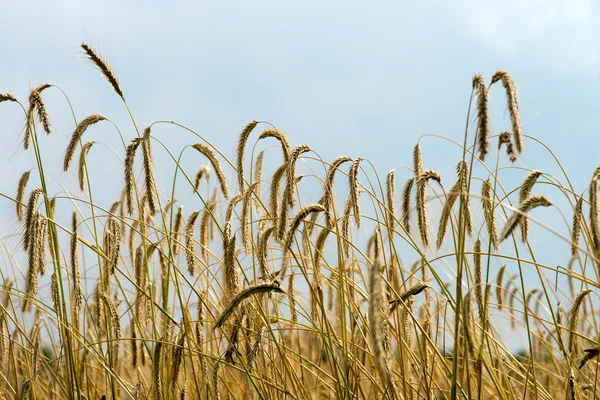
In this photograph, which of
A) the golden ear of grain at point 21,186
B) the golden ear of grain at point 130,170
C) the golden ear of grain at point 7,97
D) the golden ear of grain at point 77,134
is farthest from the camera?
the golden ear of grain at point 21,186

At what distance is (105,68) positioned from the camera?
3.53 meters

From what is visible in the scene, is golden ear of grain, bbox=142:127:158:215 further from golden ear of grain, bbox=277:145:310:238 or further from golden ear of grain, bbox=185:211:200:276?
golden ear of grain, bbox=277:145:310:238

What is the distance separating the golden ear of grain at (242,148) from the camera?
341 cm

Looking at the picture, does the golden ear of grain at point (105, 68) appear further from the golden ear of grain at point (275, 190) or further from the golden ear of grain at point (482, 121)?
the golden ear of grain at point (482, 121)

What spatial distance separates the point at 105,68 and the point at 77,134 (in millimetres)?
412

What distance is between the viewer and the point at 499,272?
438 cm

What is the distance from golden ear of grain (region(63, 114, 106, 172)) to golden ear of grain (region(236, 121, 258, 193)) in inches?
31.5

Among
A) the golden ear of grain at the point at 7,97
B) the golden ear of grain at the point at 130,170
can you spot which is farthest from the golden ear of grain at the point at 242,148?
the golden ear of grain at the point at 7,97

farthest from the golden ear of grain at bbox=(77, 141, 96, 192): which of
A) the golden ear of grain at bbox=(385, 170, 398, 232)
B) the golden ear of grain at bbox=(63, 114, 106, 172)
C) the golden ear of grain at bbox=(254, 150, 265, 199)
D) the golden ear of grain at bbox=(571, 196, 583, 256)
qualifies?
the golden ear of grain at bbox=(571, 196, 583, 256)

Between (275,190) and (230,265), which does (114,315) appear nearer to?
(230,265)

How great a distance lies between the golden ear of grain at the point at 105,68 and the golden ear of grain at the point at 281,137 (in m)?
0.78

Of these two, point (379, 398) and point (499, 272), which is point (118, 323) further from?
point (499, 272)

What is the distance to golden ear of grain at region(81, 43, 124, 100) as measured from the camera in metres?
3.53

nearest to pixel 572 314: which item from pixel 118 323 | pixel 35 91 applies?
pixel 118 323
